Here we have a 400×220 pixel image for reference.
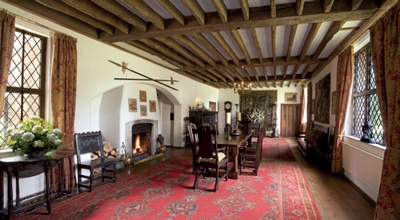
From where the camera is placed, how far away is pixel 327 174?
4.56 meters

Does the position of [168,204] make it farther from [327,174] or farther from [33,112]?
[327,174]

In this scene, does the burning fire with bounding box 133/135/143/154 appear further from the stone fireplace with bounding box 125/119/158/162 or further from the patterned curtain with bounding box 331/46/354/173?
the patterned curtain with bounding box 331/46/354/173

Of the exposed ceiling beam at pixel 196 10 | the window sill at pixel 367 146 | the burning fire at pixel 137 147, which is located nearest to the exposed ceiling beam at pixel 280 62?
the window sill at pixel 367 146

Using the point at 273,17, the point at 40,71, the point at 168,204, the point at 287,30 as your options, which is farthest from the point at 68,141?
the point at 287,30

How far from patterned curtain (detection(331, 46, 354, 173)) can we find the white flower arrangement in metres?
4.97

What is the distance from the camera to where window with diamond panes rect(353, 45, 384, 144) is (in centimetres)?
345

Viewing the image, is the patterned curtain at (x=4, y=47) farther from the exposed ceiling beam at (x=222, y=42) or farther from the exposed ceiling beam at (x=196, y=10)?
the exposed ceiling beam at (x=222, y=42)

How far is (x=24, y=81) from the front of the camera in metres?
3.06

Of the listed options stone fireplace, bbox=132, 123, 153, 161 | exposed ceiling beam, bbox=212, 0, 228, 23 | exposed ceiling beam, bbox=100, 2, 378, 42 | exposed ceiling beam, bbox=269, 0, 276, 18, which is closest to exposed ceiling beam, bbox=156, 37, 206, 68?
exposed ceiling beam, bbox=100, 2, 378, 42

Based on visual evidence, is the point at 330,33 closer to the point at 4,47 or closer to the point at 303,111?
the point at 4,47

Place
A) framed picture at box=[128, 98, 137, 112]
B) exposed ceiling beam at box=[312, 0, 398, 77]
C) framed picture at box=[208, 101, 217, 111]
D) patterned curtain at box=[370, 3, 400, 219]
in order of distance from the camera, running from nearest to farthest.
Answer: patterned curtain at box=[370, 3, 400, 219], exposed ceiling beam at box=[312, 0, 398, 77], framed picture at box=[128, 98, 137, 112], framed picture at box=[208, 101, 217, 111]

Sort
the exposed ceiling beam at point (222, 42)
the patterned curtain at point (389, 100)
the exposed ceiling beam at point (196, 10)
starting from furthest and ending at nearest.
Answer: the exposed ceiling beam at point (222, 42), the exposed ceiling beam at point (196, 10), the patterned curtain at point (389, 100)

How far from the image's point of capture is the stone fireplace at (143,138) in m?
6.08

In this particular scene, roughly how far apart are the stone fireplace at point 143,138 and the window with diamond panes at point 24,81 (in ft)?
8.85
